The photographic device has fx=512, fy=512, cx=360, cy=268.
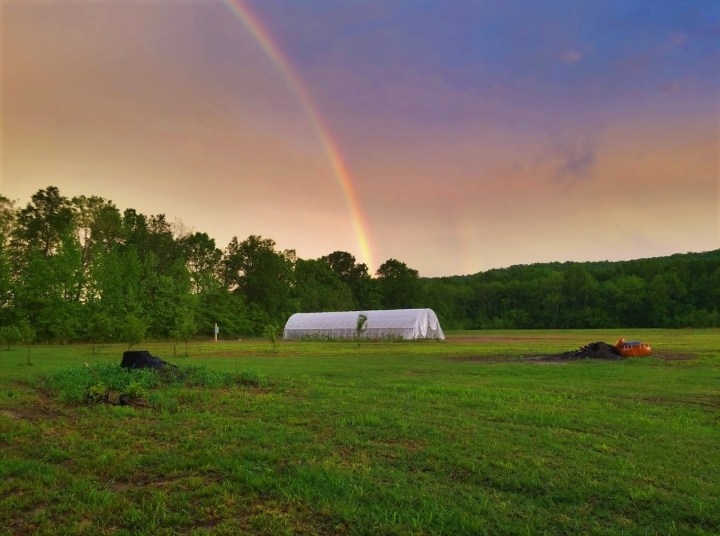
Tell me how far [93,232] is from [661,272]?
360ft

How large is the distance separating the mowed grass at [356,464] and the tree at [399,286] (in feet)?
310

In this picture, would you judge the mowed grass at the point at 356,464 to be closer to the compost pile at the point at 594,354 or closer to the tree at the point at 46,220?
the compost pile at the point at 594,354

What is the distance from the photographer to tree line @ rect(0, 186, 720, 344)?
46.6 m

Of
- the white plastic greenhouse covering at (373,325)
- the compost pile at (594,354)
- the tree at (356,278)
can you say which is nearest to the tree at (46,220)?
the white plastic greenhouse covering at (373,325)

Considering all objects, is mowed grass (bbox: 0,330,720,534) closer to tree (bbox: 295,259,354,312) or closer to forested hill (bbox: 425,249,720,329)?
tree (bbox: 295,259,354,312)

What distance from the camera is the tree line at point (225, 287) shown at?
153 feet

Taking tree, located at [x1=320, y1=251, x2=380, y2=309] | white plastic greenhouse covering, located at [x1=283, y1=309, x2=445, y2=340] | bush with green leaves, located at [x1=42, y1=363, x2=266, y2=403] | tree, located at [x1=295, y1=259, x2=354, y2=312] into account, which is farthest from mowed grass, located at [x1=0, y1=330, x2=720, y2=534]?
tree, located at [x1=320, y1=251, x2=380, y2=309]

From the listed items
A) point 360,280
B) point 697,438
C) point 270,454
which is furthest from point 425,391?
point 360,280

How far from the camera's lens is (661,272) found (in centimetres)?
11131

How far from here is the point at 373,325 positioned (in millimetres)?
54438

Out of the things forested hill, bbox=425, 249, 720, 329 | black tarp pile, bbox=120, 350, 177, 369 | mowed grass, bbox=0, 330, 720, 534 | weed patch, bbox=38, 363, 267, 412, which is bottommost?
mowed grass, bbox=0, 330, 720, 534

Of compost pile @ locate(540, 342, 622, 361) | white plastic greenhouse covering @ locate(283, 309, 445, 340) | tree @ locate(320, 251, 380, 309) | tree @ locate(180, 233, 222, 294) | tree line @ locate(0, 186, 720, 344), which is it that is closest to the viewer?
compost pile @ locate(540, 342, 622, 361)

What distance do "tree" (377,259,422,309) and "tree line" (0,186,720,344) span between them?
0.79 ft

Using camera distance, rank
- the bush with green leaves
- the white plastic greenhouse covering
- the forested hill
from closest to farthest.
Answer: the bush with green leaves, the white plastic greenhouse covering, the forested hill
